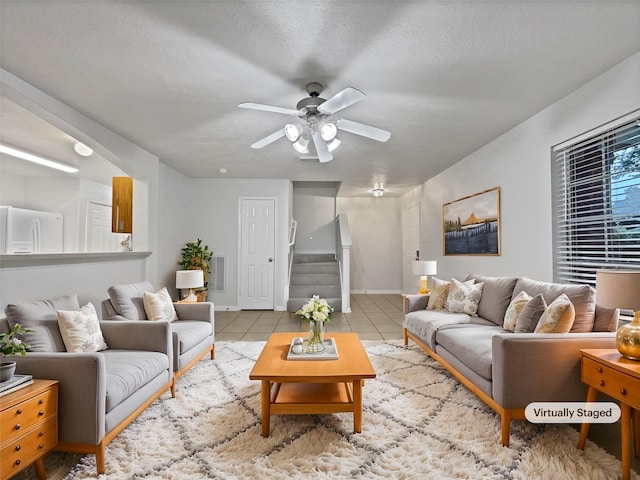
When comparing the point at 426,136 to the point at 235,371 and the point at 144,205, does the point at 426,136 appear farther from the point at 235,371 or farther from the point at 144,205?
the point at 144,205

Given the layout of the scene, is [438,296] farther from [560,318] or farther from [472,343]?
[560,318]

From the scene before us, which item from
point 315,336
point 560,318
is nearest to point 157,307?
point 315,336

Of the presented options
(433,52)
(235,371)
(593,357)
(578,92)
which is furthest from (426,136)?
(235,371)

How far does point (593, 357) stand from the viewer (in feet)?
6.40

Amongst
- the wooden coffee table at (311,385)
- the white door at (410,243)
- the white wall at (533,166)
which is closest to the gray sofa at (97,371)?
the wooden coffee table at (311,385)

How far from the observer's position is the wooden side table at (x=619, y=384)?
1.69 m

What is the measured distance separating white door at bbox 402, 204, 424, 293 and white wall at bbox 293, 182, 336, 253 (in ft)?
6.14

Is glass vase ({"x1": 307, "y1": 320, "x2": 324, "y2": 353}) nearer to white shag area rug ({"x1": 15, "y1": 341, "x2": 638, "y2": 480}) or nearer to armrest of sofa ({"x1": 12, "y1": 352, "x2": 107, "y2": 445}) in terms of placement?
white shag area rug ({"x1": 15, "y1": 341, "x2": 638, "y2": 480})

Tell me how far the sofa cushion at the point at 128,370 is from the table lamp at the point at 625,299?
2900 millimetres

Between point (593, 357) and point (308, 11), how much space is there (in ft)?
8.48

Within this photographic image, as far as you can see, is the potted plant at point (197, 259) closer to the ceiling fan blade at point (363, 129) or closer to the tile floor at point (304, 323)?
the tile floor at point (304, 323)

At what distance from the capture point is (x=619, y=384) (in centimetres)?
176

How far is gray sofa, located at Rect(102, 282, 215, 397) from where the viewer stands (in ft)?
9.64

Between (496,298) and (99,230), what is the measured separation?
6.55 metres
